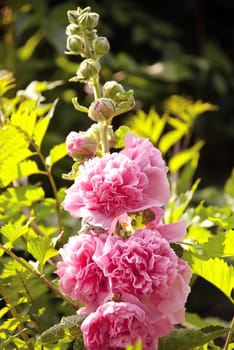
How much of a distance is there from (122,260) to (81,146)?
0.38 ft

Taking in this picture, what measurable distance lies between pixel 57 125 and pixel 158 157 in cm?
119

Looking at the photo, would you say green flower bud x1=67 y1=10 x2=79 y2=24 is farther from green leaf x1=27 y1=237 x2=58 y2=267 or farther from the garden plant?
green leaf x1=27 y1=237 x2=58 y2=267

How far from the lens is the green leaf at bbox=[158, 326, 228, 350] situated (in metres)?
0.60

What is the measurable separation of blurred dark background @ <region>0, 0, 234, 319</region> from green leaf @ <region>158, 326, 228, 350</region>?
99 centimetres

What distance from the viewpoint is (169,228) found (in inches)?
26.1

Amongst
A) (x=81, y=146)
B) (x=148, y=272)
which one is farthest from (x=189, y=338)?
(x=81, y=146)

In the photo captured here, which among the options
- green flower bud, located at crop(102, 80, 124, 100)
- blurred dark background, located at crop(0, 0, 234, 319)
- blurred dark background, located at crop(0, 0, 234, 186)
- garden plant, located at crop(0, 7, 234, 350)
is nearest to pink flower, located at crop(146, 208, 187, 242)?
garden plant, located at crop(0, 7, 234, 350)

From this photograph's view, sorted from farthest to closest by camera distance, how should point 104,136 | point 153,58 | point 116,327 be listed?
point 153,58
point 104,136
point 116,327

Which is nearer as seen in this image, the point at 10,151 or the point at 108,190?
the point at 108,190

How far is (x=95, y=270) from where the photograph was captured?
618 mm

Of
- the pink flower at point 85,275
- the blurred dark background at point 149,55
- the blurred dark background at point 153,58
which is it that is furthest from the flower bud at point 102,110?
the blurred dark background at point 149,55

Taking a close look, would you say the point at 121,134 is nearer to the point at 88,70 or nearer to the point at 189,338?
the point at 88,70

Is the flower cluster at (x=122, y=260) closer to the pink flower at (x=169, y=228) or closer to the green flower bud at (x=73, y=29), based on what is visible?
the pink flower at (x=169, y=228)

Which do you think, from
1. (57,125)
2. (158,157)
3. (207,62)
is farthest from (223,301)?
(158,157)
